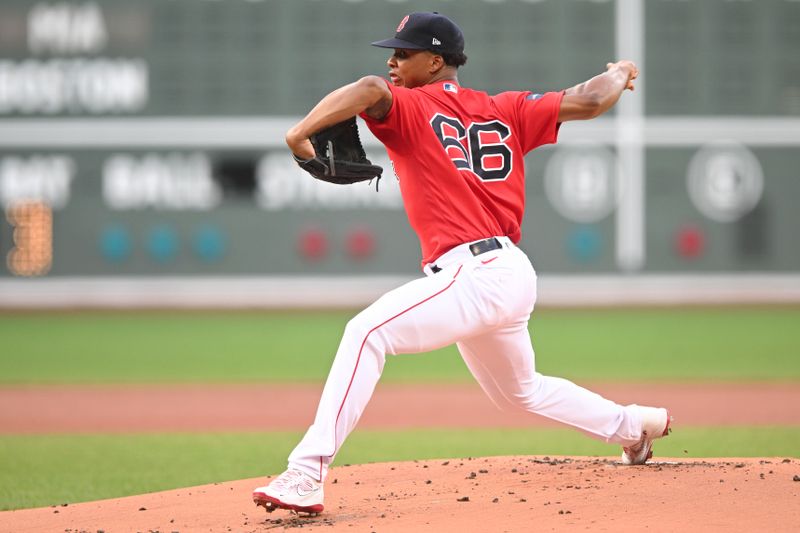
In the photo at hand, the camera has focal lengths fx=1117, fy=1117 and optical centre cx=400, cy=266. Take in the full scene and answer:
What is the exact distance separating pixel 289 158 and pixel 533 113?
10210 millimetres

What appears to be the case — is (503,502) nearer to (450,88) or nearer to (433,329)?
(433,329)

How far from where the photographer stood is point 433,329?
11.2ft

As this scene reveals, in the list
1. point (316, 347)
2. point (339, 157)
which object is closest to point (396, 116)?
point (339, 157)

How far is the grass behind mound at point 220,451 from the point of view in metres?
4.96

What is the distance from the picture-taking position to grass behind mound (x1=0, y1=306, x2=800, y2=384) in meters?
9.97

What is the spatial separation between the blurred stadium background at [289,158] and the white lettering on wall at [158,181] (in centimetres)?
2

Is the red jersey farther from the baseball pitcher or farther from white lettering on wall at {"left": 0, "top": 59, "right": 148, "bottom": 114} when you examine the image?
white lettering on wall at {"left": 0, "top": 59, "right": 148, "bottom": 114}

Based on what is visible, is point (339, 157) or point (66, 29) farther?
point (66, 29)

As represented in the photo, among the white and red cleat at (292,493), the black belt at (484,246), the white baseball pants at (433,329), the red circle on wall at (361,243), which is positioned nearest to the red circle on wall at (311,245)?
the red circle on wall at (361,243)

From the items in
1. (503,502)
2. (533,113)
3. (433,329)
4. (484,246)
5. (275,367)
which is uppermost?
(533,113)

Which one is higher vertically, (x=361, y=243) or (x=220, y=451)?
(x=361, y=243)

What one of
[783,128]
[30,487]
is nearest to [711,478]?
[30,487]

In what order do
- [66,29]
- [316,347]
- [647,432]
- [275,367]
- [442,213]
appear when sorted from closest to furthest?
[442,213] → [647,432] → [275,367] → [316,347] → [66,29]

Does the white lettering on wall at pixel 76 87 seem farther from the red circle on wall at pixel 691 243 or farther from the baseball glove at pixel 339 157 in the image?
the baseball glove at pixel 339 157
